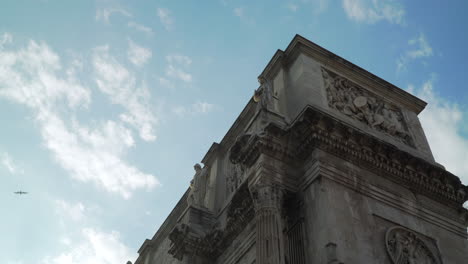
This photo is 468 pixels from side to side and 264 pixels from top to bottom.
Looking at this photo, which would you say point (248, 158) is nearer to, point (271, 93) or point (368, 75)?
point (271, 93)

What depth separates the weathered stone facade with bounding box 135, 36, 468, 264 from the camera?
12250 millimetres

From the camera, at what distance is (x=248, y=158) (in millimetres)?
14109

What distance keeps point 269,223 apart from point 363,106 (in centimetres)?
681

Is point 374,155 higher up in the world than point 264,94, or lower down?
lower down

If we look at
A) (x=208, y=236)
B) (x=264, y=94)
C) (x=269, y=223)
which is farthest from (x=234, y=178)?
(x=269, y=223)

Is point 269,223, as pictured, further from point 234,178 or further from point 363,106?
point 363,106

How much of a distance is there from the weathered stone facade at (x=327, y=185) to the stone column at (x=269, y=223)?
3cm

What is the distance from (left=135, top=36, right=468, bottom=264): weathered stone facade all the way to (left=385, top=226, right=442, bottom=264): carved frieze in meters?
0.03

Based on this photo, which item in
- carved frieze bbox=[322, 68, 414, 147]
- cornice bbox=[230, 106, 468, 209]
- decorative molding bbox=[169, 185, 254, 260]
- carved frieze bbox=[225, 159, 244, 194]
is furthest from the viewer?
carved frieze bbox=[225, 159, 244, 194]

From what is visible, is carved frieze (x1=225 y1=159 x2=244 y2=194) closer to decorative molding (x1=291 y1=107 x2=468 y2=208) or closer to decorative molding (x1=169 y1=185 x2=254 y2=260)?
decorative molding (x1=169 y1=185 x2=254 y2=260)

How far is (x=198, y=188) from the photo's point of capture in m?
19.5

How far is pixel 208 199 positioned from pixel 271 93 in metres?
5.66

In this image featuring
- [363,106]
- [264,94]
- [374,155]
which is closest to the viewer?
[374,155]

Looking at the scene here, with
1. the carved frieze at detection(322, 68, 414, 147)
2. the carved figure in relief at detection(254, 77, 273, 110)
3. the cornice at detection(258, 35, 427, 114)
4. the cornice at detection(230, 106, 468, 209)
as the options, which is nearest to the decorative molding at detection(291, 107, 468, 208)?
the cornice at detection(230, 106, 468, 209)
